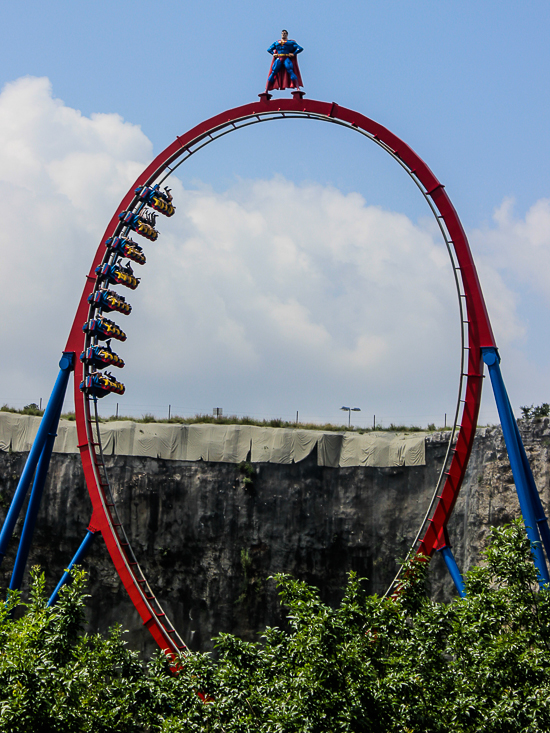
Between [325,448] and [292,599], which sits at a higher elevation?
[325,448]

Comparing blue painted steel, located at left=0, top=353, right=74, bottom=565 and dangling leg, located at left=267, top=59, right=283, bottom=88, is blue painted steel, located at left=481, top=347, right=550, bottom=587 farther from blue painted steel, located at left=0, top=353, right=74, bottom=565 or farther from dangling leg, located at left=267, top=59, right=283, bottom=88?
blue painted steel, located at left=0, top=353, right=74, bottom=565

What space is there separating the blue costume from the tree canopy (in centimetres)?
1234

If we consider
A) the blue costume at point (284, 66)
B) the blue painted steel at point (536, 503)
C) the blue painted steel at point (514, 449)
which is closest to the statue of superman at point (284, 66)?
the blue costume at point (284, 66)

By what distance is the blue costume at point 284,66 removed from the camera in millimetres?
18766

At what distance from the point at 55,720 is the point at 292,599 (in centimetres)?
359

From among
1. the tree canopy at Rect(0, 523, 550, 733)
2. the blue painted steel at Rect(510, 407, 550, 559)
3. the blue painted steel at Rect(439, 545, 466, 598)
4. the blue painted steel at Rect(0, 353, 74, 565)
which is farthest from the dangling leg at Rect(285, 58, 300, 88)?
the tree canopy at Rect(0, 523, 550, 733)

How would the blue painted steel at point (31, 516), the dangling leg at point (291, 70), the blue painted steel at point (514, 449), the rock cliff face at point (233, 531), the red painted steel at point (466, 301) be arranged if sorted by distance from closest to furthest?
1. the blue painted steel at point (514, 449)
2. the red painted steel at point (466, 301)
3. the dangling leg at point (291, 70)
4. the blue painted steel at point (31, 516)
5. the rock cliff face at point (233, 531)

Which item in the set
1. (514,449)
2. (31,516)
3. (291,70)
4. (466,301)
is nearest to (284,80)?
(291,70)

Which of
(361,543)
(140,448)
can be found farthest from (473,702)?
(140,448)

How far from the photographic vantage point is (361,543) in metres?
24.7

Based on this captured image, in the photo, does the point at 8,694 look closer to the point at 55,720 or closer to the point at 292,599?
the point at 55,720

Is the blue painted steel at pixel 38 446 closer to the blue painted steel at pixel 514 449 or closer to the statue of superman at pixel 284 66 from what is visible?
the statue of superman at pixel 284 66

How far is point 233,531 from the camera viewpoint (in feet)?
83.2

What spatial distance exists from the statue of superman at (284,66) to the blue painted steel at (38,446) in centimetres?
868
